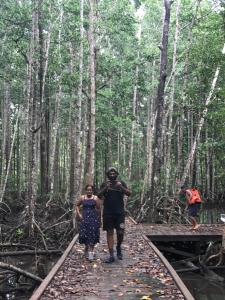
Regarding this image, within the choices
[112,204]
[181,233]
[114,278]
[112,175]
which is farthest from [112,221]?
[181,233]

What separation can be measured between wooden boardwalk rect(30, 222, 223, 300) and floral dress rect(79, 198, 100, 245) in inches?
18.4

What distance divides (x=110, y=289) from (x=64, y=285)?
71 centimetres

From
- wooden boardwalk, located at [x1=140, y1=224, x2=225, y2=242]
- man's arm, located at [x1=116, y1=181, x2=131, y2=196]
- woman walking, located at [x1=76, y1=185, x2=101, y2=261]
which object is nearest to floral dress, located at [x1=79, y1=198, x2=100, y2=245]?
woman walking, located at [x1=76, y1=185, x2=101, y2=261]

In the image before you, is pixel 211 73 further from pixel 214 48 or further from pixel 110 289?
pixel 110 289

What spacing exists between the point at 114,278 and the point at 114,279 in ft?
0.21

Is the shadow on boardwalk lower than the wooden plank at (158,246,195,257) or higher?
higher

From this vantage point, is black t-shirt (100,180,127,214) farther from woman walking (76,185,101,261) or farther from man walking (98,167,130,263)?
woman walking (76,185,101,261)

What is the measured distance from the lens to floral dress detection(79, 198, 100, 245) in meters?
8.68

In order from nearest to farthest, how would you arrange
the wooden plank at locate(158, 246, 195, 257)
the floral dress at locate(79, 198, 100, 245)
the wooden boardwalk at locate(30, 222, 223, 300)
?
the wooden boardwalk at locate(30, 222, 223, 300), the floral dress at locate(79, 198, 100, 245), the wooden plank at locate(158, 246, 195, 257)

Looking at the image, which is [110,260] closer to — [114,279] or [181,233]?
[114,279]

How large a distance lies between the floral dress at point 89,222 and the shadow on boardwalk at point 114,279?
464mm

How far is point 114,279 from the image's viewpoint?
24.5ft

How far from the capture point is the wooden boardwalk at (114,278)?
6.50 m

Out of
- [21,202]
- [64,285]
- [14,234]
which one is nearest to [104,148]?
[21,202]
